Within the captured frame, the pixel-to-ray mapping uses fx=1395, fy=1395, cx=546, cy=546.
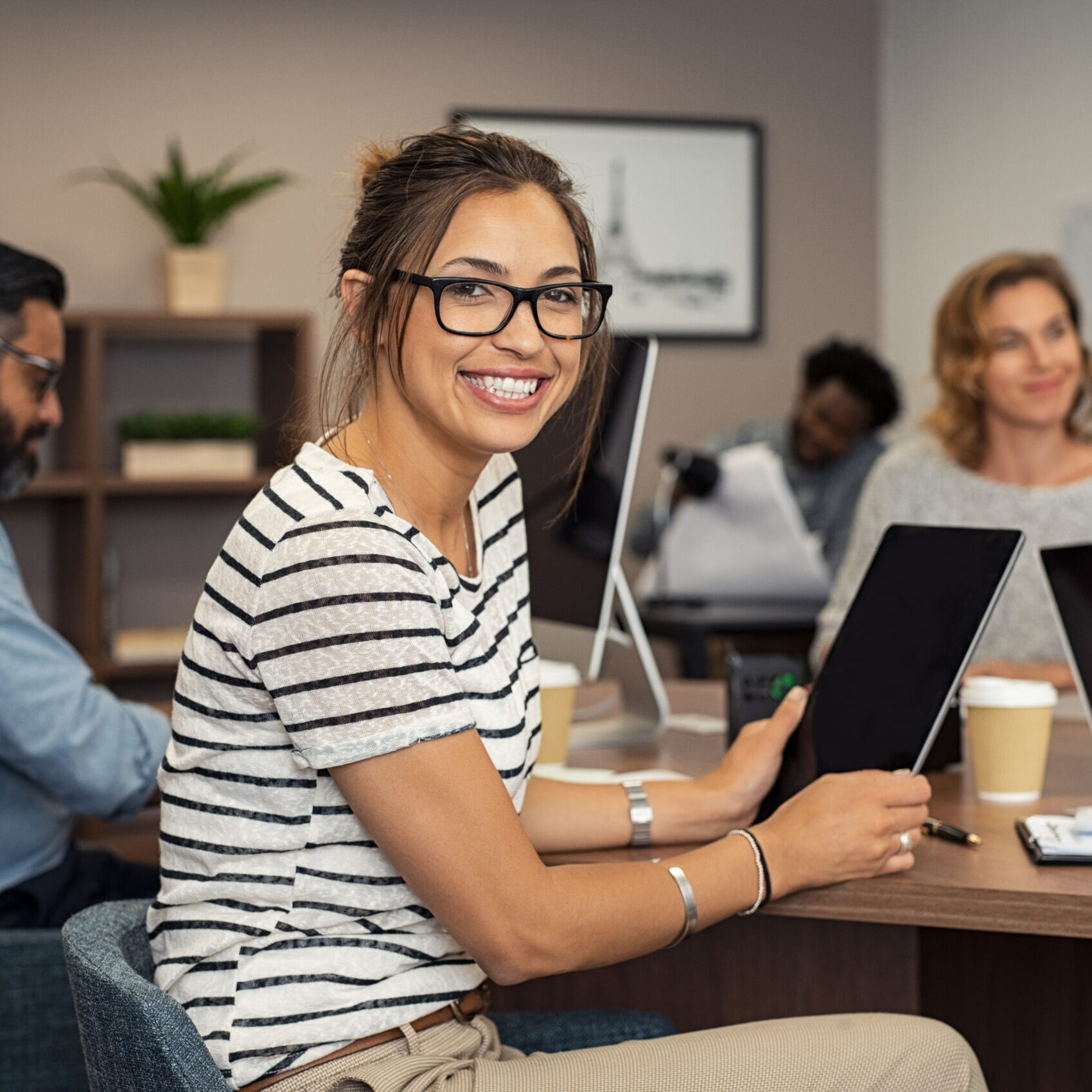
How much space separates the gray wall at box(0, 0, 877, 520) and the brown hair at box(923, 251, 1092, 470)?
7.39ft

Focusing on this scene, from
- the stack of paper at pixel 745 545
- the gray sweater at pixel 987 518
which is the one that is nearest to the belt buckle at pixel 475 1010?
the gray sweater at pixel 987 518

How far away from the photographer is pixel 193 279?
4.13m

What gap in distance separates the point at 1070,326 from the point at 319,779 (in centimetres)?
183

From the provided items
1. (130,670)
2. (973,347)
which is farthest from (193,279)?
(973,347)

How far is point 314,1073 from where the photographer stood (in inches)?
42.3

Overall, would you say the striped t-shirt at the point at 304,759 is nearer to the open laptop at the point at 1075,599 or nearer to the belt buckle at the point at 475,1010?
the belt buckle at the point at 475,1010

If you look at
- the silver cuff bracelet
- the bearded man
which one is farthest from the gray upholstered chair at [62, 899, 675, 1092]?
the bearded man

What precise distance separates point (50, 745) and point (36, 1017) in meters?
0.30

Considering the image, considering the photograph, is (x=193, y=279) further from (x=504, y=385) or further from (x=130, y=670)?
(x=504, y=385)

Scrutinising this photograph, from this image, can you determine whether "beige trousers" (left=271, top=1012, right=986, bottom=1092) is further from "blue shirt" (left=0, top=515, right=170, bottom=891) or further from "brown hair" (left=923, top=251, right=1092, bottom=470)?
"brown hair" (left=923, top=251, right=1092, bottom=470)

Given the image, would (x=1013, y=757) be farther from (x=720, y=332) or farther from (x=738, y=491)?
(x=720, y=332)

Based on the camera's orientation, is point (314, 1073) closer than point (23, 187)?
Yes

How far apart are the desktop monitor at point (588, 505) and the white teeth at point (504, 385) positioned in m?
0.50

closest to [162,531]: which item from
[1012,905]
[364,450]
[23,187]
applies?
[23,187]
